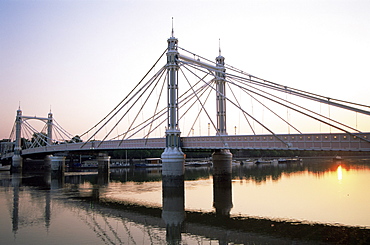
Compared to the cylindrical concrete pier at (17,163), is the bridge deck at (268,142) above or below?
above

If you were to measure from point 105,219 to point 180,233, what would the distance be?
292 inches

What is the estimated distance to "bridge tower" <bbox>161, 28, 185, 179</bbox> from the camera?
4466 cm

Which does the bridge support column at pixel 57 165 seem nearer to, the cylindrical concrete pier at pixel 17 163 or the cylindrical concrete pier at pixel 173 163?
the cylindrical concrete pier at pixel 17 163

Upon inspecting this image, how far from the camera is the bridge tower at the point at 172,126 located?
44656mm

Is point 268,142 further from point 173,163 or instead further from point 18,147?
point 18,147

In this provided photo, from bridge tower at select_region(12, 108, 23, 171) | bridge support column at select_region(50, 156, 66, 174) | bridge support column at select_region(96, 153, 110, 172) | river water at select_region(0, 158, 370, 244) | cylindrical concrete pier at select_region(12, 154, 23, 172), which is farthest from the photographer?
bridge tower at select_region(12, 108, 23, 171)

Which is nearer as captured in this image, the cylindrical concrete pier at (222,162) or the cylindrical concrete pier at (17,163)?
the cylindrical concrete pier at (222,162)

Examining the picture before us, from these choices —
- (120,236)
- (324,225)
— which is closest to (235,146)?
(324,225)

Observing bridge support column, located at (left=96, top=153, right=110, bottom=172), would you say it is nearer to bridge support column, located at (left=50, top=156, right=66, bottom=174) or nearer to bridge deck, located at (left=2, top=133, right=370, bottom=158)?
bridge support column, located at (left=50, top=156, right=66, bottom=174)

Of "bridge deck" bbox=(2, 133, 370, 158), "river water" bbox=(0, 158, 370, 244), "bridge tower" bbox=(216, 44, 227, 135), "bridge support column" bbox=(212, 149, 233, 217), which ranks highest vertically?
"bridge tower" bbox=(216, 44, 227, 135)

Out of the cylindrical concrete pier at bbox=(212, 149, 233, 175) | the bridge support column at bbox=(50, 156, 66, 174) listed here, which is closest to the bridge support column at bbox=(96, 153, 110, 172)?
the bridge support column at bbox=(50, 156, 66, 174)

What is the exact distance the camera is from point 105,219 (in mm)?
29359

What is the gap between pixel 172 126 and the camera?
46625 mm

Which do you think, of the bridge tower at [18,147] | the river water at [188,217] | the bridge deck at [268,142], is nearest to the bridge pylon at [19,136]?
the bridge tower at [18,147]
